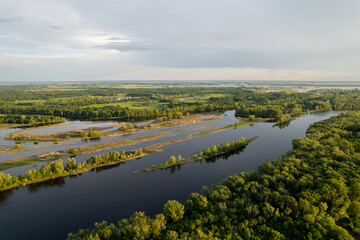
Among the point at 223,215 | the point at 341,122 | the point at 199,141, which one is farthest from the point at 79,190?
the point at 341,122

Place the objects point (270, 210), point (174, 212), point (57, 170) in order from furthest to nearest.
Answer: point (57, 170) < point (174, 212) < point (270, 210)

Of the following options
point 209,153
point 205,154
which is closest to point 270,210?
point 209,153

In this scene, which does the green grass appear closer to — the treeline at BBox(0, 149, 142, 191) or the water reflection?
the treeline at BBox(0, 149, 142, 191)

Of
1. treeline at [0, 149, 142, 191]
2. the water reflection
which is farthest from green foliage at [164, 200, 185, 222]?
treeline at [0, 149, 142, 191]

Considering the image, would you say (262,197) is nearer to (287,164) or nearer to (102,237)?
(287,164)

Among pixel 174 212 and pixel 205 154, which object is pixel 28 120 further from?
pixel 174 212
